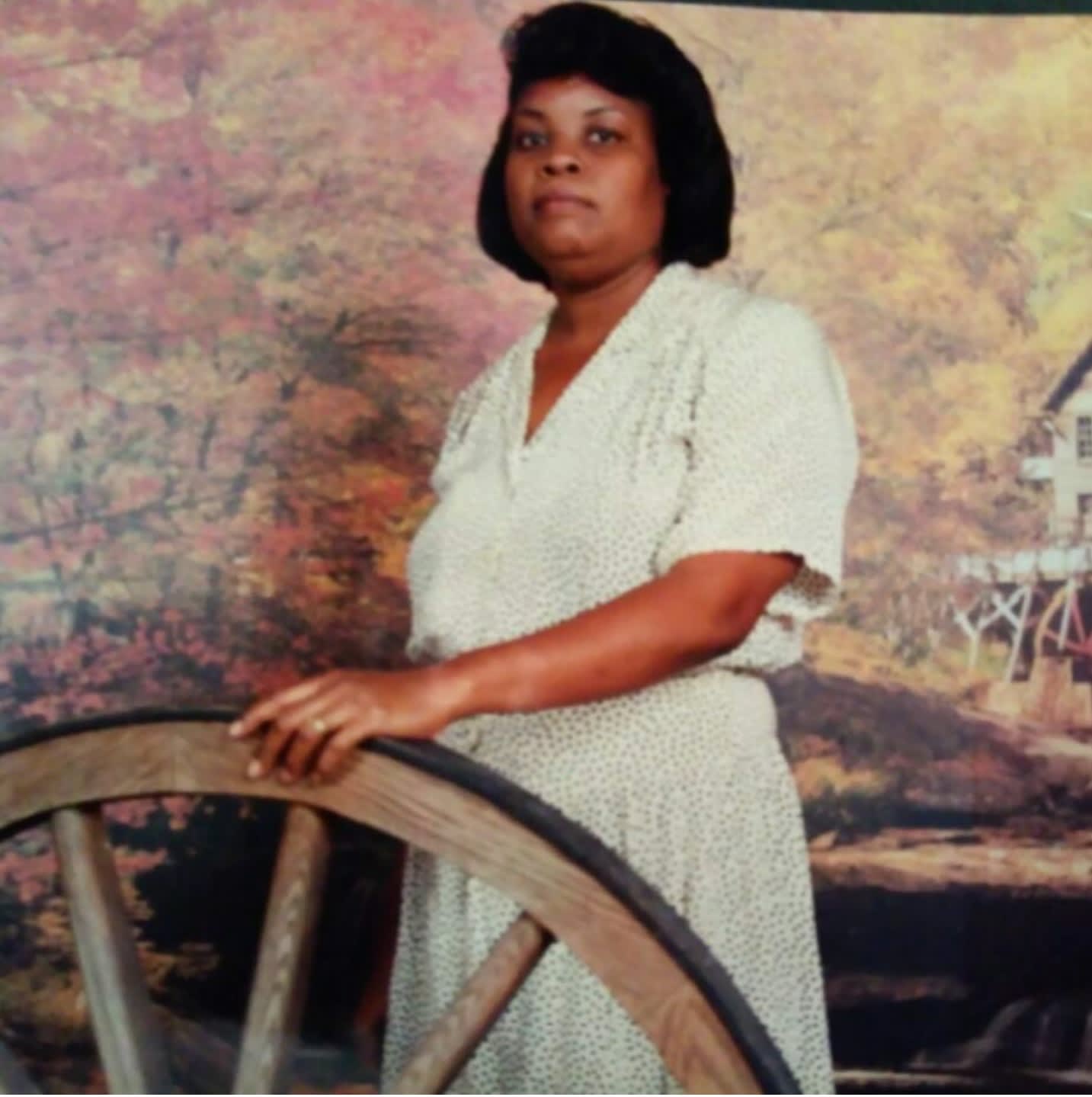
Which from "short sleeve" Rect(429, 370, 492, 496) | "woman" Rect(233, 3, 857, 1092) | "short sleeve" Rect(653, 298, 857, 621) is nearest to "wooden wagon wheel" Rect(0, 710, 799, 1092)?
"woman" Rect(233, 3, 857, 1092)

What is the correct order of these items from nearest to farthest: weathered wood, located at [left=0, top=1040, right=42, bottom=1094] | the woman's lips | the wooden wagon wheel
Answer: the wooden wagon wheel
weathered wood, located at [left=0, top=1040, right=42, bottom=1094]
the woman's lips

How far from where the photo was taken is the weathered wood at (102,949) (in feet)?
2.23

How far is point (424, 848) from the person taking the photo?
62cm

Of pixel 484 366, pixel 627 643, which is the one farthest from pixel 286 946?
pixel 484 366

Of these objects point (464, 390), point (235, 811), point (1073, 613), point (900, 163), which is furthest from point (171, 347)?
point (1073, 613)

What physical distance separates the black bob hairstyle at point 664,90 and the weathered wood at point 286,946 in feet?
1.45

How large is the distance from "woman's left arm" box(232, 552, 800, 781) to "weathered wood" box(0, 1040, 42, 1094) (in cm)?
29

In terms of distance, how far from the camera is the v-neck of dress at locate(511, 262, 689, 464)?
0.90 m

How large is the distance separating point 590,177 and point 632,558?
0.74ft

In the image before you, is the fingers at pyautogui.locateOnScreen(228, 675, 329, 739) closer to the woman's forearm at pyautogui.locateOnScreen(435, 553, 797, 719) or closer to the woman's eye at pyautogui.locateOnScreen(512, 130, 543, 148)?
→ the woman's forearm at pyautogui.locateOnScreen(435, 553, 797, 719)

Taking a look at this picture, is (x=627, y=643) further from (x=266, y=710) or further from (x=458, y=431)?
(x=458, y=431)

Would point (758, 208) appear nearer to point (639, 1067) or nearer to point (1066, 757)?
point (1066, 757)

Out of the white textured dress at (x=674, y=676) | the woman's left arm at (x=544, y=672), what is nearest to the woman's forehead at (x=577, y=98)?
the white textured dress at (x=674, y=676)

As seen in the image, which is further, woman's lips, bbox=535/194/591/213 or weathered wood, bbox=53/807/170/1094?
woman's lips, bbox=535/194/591/213
